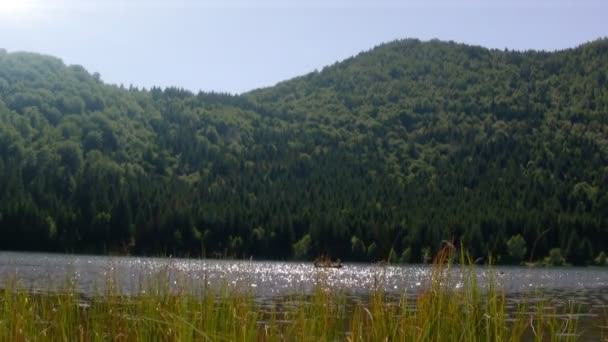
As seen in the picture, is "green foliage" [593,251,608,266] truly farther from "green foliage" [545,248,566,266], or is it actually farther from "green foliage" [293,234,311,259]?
"green foliage" [293,234,311,259]

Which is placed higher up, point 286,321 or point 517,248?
point 517,248

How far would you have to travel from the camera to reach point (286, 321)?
35.9 ft

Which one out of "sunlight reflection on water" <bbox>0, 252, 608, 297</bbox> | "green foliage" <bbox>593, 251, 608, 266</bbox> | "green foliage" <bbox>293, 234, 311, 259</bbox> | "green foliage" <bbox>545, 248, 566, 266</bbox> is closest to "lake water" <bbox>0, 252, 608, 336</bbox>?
"sunlight reflection on water" <bbox>0, 252, 608, 297</bbox>

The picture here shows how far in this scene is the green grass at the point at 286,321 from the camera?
9.44 metres

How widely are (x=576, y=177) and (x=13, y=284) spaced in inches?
7127

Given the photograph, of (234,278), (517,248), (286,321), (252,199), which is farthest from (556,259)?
(286,321)

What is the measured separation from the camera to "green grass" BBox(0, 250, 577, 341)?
9438 millimetres

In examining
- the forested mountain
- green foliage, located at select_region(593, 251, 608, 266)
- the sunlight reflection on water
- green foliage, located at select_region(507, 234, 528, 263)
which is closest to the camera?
the sunlight reflection on water

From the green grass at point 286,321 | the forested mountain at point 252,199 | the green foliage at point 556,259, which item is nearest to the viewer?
the green grass at point 286,321

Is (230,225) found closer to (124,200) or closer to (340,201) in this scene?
(124,200)

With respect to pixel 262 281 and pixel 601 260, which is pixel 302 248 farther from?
pixel 262 281

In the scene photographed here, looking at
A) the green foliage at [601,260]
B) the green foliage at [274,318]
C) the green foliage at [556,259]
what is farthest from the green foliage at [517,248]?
the green foliage at [274,318]

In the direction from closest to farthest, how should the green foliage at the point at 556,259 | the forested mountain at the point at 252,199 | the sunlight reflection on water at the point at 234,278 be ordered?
1. the sunlight reflection on water at the point at 234,278
2. the forested mountain at the point at 252,199
3. the green foliage at the point at 556,259

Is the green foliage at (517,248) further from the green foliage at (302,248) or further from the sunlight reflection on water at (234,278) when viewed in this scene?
the sunlight reflection on water at (234,278)
